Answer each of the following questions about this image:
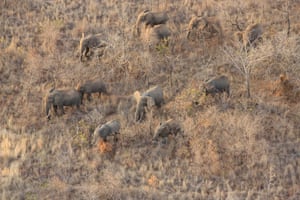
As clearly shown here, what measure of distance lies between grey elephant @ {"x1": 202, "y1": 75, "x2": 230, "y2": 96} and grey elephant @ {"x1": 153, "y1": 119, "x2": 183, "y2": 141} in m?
2.30

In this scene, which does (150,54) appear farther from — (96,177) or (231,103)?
(96,177)

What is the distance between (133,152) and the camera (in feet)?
54.6

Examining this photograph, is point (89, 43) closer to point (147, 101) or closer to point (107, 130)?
point (147, 101)

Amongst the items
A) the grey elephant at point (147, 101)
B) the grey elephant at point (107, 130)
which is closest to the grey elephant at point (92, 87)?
the grey elephant at point (147, 101)

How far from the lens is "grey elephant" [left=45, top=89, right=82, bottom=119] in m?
18.4

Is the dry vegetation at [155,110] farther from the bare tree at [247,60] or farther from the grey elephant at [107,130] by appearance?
the grey elephant at [107,130]

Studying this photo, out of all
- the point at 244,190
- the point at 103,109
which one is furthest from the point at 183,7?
the point at 244,190

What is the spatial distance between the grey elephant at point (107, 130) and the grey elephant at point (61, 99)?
191 centimetres

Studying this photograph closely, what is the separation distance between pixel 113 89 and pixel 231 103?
463 centimetres

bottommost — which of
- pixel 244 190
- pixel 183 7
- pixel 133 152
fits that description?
pixel 244 190

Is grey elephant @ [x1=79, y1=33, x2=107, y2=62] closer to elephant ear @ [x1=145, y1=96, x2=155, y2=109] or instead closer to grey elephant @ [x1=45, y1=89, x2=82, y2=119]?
grey elephant @ [x1=45, y1=89, x2=82, y2=119]

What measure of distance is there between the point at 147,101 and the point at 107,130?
2.08 meters

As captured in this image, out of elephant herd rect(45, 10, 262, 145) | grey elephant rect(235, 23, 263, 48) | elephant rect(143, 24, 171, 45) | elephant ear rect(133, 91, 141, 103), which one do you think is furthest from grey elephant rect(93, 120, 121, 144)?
grey elephant rect(235, 23, 263, 48)

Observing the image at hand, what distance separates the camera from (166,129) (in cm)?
1691
